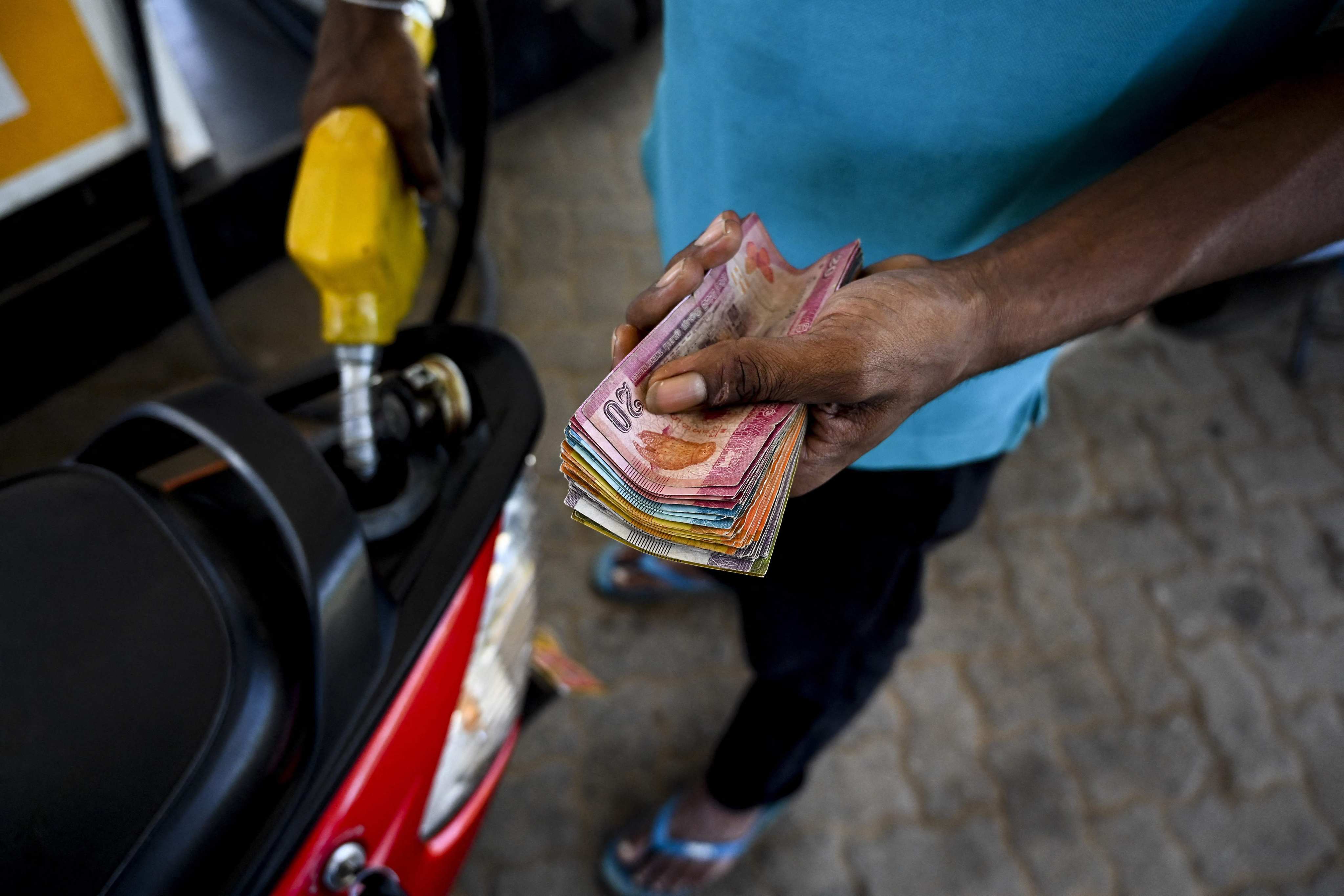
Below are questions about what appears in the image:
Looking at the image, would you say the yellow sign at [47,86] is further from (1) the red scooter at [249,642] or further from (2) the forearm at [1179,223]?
(2) the forearm at [1179,223]

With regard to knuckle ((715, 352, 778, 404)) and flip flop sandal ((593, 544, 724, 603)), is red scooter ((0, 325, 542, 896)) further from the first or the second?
flip flop sandal ((593, 544, 724, 603))

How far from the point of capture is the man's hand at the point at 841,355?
690 millimetres

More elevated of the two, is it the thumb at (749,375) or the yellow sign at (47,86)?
the yellow sign at (47,86)

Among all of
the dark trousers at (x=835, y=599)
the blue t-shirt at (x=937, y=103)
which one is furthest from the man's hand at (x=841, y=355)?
the dark trousers at (x=835, y=599)

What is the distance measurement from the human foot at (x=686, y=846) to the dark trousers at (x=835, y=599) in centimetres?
21

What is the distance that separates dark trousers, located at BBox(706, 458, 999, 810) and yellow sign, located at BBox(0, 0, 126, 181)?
1874mm

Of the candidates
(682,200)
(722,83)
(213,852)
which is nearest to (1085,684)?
(682,200)

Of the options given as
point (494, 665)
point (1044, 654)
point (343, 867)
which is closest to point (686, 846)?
point (494, 665)

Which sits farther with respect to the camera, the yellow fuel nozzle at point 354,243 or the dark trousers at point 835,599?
the dark trousers at point 835,599

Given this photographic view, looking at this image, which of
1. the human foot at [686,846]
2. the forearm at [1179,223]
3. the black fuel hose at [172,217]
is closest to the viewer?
the forearm at [1179,223]

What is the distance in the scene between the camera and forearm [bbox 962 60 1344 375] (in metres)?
0.79

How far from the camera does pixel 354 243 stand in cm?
111

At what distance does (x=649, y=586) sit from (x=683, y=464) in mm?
1410

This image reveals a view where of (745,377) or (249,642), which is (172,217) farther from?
(745,377)
